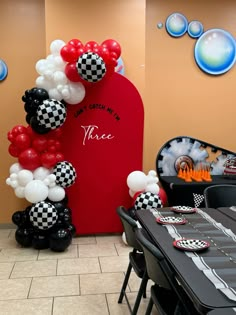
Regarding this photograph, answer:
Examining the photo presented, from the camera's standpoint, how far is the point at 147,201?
375 cm

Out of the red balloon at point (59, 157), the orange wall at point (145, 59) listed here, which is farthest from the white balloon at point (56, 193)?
the orange wall at point (145, 59)

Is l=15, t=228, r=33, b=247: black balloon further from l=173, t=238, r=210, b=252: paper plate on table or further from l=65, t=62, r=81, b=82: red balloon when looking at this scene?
l=173, t=238, r=210, b=252: paper plate on table

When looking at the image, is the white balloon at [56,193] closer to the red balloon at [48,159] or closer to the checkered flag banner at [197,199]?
the red balloon at [48,159]

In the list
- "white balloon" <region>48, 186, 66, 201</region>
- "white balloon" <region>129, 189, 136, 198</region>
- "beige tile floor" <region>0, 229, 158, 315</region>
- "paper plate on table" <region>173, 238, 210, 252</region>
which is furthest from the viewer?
"white balloon" <region>129, 189, 136, 198</region>

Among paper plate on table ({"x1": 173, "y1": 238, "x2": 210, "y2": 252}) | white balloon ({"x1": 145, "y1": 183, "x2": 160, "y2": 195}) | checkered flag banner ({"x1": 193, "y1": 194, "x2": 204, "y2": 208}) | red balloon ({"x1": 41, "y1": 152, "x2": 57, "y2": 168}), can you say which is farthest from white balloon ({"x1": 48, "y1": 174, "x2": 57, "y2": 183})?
paper plate on table ({"x1": 173, "y1": 238, "x2": 210, "y2": 252})

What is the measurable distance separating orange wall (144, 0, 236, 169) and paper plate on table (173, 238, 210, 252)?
2.75 m

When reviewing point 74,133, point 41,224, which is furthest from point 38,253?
point 74,133

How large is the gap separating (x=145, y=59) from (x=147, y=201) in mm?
1875

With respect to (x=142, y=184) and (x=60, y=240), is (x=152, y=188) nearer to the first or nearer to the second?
(x=142, y=184)

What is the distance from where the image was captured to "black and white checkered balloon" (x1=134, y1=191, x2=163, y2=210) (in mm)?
3752

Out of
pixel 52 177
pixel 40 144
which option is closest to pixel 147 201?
pixel 52 177

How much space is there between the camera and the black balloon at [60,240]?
3705mm

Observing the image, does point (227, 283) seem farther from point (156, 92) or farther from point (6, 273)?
point (156, 92)

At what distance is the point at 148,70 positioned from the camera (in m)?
4.61
